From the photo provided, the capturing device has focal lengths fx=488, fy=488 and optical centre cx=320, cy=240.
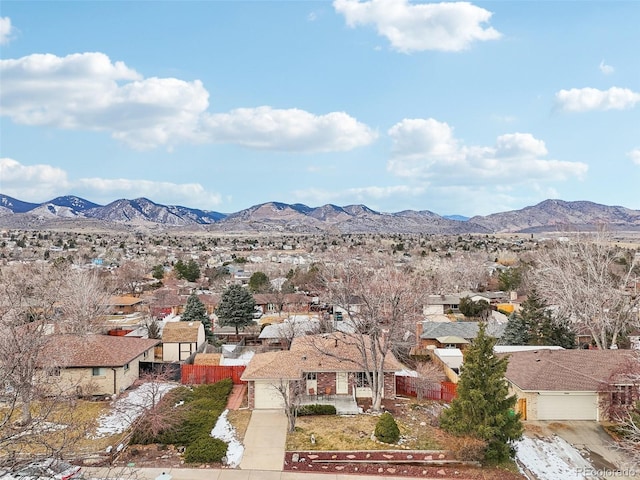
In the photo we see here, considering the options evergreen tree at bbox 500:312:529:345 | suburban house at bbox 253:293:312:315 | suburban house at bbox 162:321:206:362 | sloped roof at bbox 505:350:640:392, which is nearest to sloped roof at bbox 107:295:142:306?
suburban house at bbox 253:293:312:315

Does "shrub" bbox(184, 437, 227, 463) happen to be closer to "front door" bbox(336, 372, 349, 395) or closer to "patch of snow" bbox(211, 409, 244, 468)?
"patch of snow" bbox(211, 409, 244, 468)

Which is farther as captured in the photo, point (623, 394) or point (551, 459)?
point (623, 394)

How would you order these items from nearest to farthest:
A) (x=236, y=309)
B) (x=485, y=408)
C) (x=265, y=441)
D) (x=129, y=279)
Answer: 1. (x=485, y=408)
2. (x=265, y=441)
3. (x=236, y=309)
4. (x=129, y=279)

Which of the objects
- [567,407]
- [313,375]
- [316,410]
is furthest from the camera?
[313,375]

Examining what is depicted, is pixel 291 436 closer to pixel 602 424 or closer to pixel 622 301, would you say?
pixel 602 424

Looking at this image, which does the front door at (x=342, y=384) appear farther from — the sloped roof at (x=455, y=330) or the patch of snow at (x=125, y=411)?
the sloped roof at (x=455, y=330)

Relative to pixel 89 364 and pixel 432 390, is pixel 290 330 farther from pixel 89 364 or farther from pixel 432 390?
pixel 89 364

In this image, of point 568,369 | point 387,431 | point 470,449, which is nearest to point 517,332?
point 568,369
